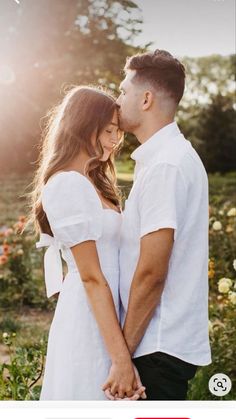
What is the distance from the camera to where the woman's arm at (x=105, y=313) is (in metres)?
1.17

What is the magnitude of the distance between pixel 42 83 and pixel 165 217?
2881 mm

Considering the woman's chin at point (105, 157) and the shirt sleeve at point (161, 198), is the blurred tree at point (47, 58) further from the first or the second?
the shirt sleeve at point (161, 198)

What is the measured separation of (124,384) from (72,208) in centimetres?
30

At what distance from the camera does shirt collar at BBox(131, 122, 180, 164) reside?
1.24 meters

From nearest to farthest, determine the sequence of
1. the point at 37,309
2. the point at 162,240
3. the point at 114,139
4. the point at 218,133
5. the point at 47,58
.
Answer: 1. the point at 162,240
2. the point at 114,139
3. the point at 37,309
4. the point at 47,58
5. the point at 218,133

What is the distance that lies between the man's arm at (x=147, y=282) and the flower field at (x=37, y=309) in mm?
656

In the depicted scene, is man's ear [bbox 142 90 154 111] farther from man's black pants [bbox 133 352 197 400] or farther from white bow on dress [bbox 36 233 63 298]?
man's black pants [bbox 133 352 197 400]

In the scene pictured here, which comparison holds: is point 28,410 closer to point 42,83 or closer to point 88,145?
point 88,145

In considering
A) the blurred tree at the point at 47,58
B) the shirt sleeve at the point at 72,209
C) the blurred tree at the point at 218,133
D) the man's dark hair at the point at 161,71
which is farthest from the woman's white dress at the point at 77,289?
the blurred tree at the point at 218,133

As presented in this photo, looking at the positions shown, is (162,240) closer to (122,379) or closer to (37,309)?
(122,379)

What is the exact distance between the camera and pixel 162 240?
1154 mm

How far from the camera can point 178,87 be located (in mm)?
1249

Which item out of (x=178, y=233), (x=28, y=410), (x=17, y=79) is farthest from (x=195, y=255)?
(x=17, y=79)

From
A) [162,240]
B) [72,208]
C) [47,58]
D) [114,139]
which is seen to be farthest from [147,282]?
[47,58]
